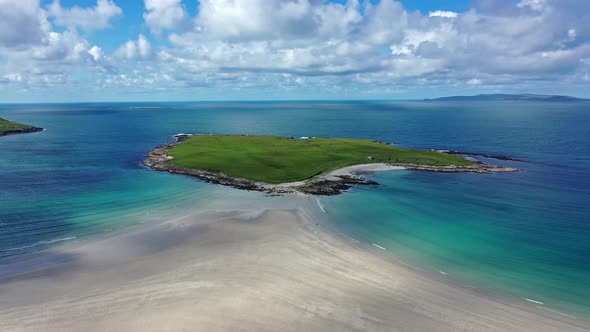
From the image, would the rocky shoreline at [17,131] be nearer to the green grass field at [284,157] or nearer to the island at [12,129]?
A: the island at [12,129]

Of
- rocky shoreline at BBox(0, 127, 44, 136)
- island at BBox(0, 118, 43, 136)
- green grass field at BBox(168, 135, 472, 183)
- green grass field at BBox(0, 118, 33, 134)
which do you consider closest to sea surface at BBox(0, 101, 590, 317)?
green grass field at BBox(168, 135, 472, 183)

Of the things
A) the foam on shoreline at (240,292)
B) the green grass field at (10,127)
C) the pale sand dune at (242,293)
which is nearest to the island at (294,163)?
the foam on shoreline at (240,292)

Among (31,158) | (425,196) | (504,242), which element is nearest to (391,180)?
(425,196)

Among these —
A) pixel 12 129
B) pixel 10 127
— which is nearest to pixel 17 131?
pixel 12 129

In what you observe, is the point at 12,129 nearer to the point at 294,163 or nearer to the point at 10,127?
the point at 10,127

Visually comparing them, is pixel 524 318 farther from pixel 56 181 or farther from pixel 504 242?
pixel 56 181

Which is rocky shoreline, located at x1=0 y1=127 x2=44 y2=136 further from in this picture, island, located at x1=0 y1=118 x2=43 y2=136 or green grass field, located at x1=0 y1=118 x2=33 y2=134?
green grass field, located at x1=0 y1=118 x2=33 y2=134

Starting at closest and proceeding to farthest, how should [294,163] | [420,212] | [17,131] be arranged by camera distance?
[420,212]
[294,163]
[17,131]
